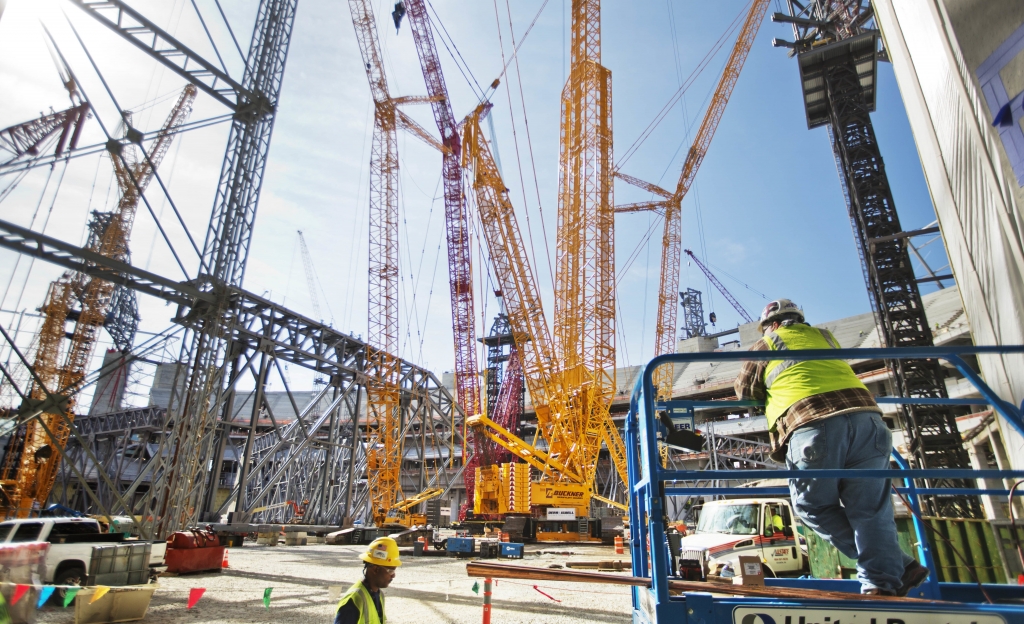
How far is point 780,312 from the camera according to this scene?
10.6 feet

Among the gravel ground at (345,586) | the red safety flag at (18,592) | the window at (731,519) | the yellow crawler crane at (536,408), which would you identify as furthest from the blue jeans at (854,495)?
the yellow crawler crane at (536,408)

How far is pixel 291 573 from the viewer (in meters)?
11.9

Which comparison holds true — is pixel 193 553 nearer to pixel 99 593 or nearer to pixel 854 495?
pixel 99 593

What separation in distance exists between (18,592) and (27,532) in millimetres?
8592

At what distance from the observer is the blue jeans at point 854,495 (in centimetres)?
261

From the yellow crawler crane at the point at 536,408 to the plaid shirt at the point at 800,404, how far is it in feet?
80.9

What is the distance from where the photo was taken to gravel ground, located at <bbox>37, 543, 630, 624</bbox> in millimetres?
7055

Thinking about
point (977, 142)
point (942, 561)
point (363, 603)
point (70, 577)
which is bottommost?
point (70, 577)

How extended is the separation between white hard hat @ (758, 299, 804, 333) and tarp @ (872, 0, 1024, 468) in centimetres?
100

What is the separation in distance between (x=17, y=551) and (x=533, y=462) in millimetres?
→ 27624

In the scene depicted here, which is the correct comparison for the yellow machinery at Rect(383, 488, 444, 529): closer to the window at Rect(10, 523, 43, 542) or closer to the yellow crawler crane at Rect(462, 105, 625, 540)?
the yellow crawler crane at Rect(462, 105, 625, 540)

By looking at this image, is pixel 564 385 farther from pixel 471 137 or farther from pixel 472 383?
pixel 471 137

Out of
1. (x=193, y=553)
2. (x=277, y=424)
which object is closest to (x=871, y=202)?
(x=193, y=553)

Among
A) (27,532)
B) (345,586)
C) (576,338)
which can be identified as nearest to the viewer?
(27,532)
